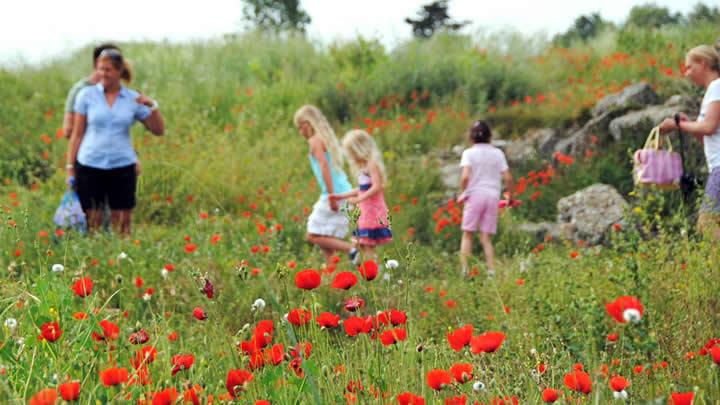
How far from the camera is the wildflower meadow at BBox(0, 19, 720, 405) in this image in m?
2.24

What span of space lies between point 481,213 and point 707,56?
2.34m

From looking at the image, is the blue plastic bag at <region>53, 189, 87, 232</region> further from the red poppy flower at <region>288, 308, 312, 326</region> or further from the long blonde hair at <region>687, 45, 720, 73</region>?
the long blonde hair at <region>687, 45, 720, 73</region>

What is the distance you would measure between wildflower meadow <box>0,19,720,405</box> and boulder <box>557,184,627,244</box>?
347 millimetres

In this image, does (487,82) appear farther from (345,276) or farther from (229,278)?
(345,276)

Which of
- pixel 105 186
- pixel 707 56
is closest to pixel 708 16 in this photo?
pixel 707 56

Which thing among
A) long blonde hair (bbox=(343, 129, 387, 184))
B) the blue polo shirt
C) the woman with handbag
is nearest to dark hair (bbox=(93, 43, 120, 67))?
the blue polo shirt

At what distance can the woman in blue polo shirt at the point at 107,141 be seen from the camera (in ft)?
19.5

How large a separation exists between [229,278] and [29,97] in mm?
9911

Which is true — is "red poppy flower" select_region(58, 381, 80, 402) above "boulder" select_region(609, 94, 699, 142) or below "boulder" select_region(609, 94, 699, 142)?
above

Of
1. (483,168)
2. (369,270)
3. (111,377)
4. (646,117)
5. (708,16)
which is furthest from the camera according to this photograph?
(708,16)

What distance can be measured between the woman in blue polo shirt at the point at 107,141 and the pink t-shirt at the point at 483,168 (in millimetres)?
2558

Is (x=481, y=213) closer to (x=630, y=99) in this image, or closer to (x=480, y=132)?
(x=480, y=132)

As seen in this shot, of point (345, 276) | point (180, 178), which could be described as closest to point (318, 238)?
point (180, 178)

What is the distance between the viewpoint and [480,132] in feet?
21.5
